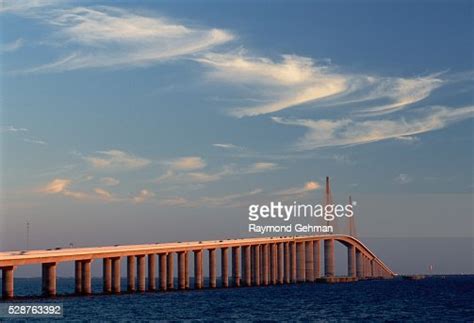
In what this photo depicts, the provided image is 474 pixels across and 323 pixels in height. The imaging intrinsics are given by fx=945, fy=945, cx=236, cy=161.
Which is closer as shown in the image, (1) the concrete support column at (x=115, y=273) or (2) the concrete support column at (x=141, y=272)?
(1) the concrete support column at (x=115, y=273)

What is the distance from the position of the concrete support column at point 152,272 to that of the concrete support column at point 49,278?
3151 centimetres

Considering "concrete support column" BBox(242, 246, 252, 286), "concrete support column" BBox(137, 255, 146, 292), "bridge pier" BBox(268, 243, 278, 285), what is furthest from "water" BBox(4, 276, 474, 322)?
"bridge pier" BBox(268, 243, 278, 285)

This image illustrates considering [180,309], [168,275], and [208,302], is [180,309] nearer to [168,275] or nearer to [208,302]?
[208,302]

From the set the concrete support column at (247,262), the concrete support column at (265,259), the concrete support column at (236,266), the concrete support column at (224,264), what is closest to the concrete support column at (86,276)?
the concrete support column at (224,264)

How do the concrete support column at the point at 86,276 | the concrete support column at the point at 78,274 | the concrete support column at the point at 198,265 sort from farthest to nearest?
the concrete support column at the point at 198,265, the concrete support column at the point at 78,274, the concrete support column at the point at 86,276

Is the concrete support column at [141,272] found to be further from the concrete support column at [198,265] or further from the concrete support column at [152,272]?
the concrete support column at [198,265]

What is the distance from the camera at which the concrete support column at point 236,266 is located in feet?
564

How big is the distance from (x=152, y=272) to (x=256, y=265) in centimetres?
4383

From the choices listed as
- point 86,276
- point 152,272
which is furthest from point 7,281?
point 152,272

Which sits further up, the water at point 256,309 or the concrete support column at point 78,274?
the concrete support column at point 78,274

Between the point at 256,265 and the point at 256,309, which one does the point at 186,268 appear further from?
the point at 256,309

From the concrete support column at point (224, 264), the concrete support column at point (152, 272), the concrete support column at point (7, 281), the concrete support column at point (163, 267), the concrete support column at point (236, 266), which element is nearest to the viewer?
the concrete support column at point (7, 281)

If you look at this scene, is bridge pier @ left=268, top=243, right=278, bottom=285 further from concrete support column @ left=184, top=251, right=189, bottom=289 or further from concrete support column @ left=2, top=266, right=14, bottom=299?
concrete support column @ left=2, top=266, right=14, bottom=299

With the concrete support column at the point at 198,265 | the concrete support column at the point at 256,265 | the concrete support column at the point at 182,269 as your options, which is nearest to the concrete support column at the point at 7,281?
the concrete support column at the point at 182,269
